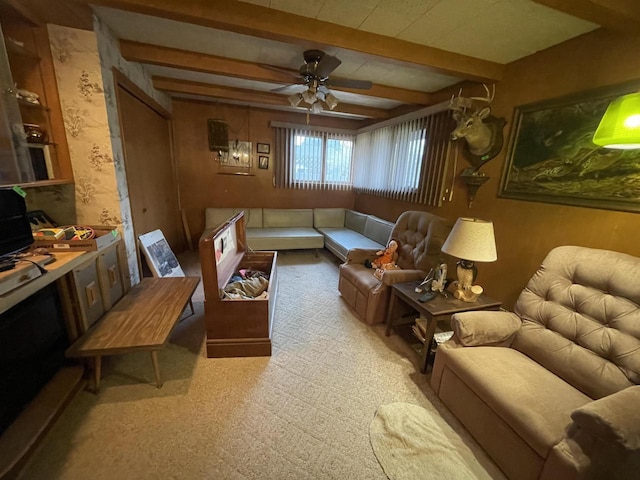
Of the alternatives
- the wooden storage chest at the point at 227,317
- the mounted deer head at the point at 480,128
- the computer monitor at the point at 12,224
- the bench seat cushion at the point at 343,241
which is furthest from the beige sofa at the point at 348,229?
the computer monitor at the point at 12,224

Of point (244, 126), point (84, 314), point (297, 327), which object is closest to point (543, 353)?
point (297, 327)

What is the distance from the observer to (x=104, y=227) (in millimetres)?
1957

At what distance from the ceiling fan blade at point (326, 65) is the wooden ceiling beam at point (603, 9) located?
1249mm

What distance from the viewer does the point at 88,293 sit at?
5.47ft

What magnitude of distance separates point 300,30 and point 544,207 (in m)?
2.30

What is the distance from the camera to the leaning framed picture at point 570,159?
61.7 inches

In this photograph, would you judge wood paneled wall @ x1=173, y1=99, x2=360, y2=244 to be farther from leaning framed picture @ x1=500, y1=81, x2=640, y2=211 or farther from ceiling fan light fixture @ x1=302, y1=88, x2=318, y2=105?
leaning framed picture @ x1=500, y1=81, x2=640, y2=211

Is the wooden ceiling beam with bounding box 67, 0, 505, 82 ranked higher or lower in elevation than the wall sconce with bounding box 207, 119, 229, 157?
higher

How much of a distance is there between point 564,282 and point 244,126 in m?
4.60

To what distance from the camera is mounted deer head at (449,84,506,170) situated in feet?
7.52

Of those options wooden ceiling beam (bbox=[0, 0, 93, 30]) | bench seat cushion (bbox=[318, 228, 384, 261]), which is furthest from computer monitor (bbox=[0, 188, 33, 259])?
Answer: bench seat cushion (bbox=[318, 228, 384, 261])

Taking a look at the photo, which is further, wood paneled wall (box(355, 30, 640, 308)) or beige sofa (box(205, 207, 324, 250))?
beige sofa (box(205, 207, 324, 250))

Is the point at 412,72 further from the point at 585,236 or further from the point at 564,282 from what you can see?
the point at 564,282

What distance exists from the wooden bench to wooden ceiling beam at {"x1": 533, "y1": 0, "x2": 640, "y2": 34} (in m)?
2.86
